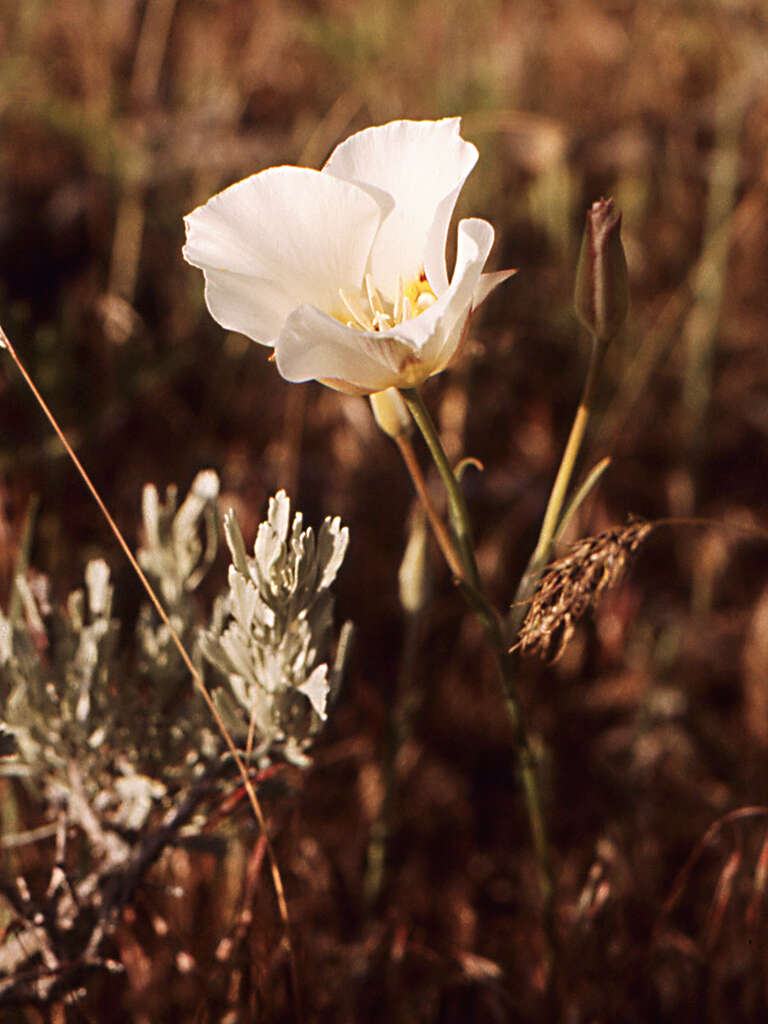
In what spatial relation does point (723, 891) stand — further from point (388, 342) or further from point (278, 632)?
point (388, 342)

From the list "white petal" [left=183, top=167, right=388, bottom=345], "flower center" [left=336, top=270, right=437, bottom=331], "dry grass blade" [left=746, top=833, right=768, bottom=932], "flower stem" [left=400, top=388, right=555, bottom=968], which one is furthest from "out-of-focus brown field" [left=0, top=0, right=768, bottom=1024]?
"white petal" [left=183, top=167, right=388, bottom=345]

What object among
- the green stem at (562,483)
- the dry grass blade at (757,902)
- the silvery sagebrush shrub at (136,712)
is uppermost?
the green stem at (562,483)

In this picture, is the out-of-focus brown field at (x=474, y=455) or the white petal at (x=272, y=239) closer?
the white petal at (x=272, y=239)

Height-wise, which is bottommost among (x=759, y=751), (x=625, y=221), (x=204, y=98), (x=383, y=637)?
(x=759, y=751)

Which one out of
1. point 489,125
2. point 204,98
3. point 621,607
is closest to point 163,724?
point 621,607

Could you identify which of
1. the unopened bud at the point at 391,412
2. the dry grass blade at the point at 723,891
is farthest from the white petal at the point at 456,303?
the dry grass blade at the point at 723,891

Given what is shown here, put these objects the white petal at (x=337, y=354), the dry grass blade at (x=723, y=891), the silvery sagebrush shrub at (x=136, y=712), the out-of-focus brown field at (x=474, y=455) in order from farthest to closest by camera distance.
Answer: the out-of-focus brown field at (x=474, y=455) < the dry grass blade at (x=723, y=891) < the silvery sagebrush shrub at (x=136, y=712) < the white petal at (x=337, y=354)

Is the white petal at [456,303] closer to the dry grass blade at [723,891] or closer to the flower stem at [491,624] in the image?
the flower stem at [491,624]

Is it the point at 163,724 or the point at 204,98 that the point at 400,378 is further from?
the point at 204,98
